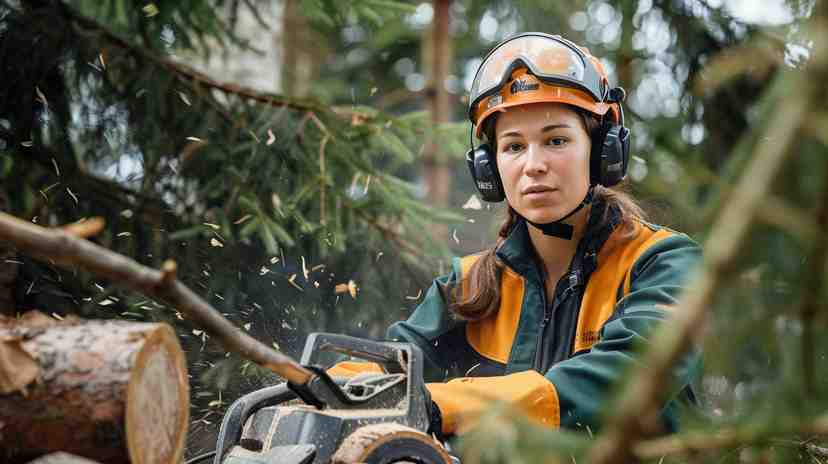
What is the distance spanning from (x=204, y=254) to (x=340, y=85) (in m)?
9.72

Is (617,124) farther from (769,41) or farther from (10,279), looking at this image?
(10,279)

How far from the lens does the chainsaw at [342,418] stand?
2.00m

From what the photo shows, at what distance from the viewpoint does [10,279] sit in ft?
12.5

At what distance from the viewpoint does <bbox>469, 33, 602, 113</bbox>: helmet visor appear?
292 centimetres

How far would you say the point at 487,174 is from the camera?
3.12m

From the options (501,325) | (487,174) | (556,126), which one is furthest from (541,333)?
(556,126)

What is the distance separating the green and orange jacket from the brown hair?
0.09 ft

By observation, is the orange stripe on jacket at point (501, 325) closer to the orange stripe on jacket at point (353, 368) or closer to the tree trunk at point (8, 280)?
the orange stripe on jacket at point (353, 368)

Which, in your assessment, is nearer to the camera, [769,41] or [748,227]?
[748,227]

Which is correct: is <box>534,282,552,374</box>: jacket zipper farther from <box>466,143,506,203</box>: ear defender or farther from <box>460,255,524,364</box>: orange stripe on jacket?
<box>466,143,506,203</box>: ear defender

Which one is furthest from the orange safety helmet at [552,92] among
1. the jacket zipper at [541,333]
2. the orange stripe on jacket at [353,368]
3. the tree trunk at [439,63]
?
the tree trunk at [439,63]

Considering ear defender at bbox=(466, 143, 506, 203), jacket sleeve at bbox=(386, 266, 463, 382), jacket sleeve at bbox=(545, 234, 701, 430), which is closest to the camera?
jacket sleeve at bbox=(545, 234, 701, 430)

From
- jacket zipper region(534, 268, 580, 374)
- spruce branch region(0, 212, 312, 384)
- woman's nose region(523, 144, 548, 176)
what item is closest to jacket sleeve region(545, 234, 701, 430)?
jacket zipper region(534, 268, 580, 374)

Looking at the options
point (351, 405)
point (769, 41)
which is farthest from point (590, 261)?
point (769, 41)
